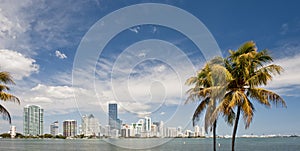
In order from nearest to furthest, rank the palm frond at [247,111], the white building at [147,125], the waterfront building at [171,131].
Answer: the palm frond at [247,111] → the waterfront building at [171,131] → the white building at [147,125]

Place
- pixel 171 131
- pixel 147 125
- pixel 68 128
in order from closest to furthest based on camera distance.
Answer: pixel 171 131 < pixel 147 125 < pixel 68 128

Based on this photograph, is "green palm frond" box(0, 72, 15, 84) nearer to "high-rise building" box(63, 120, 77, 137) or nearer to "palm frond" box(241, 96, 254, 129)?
"palm frond" box(241, 96, 254, 129)

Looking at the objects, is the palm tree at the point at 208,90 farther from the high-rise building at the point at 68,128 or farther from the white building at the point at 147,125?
the high-rise building at the point at 68,128

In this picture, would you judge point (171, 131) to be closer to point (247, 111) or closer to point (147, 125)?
point (147, 125)

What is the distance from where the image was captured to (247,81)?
12.9 m

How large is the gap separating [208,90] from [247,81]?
6.51ft

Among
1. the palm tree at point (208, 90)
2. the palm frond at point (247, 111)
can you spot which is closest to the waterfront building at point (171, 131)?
the palm tree at point (208, 90)

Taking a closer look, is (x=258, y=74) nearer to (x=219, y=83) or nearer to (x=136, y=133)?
(x=219, y=83)

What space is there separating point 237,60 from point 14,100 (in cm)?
1039

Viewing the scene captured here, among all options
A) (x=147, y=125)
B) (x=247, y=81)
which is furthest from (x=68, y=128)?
(x=247, y=81)

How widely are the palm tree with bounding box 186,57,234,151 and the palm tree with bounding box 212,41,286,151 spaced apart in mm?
501

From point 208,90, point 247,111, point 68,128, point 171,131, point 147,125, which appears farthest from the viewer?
point 68,128

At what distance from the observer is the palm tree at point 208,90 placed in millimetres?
13258

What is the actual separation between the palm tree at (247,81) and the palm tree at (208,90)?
1.64 feet
